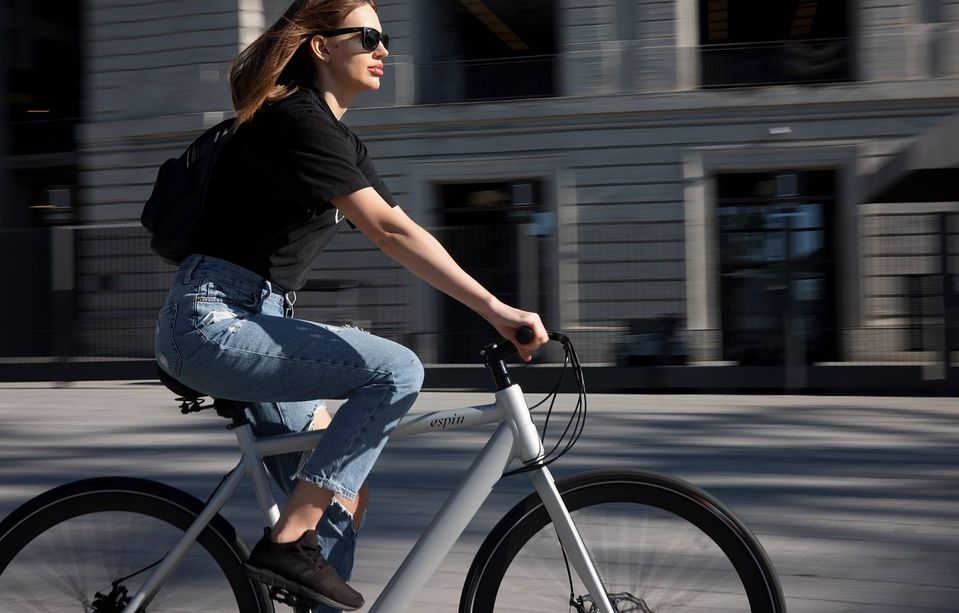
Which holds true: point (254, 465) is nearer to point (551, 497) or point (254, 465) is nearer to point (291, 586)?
point (291, 586)

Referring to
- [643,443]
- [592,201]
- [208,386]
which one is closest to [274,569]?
[208,386]

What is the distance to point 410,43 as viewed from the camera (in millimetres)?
19156

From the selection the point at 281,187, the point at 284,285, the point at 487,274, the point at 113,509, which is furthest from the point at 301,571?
the point at 487,274

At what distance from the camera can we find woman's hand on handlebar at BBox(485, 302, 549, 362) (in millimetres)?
2330

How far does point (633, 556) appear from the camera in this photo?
2445mm

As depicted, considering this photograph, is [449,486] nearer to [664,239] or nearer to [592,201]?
[664,239]

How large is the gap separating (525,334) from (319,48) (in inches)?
30.4

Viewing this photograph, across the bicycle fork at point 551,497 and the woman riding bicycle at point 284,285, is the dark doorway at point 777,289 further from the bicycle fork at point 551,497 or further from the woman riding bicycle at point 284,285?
the woman riding bicycle at point 284,285

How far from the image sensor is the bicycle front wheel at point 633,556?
7.83 feet

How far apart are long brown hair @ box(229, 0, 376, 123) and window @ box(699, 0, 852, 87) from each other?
53.4ft

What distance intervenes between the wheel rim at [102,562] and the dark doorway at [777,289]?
1123 centimetres

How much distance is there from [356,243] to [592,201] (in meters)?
4.38

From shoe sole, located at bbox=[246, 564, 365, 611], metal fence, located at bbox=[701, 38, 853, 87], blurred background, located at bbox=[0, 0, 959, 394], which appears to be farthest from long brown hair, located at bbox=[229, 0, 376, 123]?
metal fence, located at bbox=[701, 38, 853, 87]

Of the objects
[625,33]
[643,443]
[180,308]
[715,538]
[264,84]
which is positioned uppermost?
[625,33]
